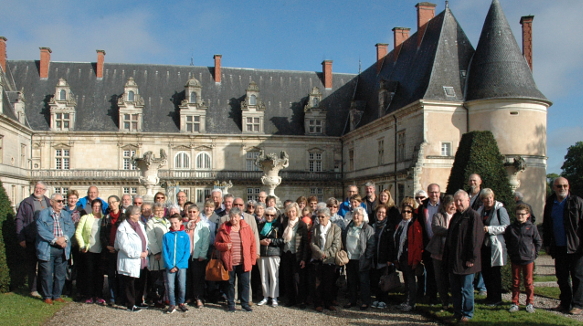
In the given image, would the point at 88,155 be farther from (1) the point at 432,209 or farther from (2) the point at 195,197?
(1) the point at 432,209

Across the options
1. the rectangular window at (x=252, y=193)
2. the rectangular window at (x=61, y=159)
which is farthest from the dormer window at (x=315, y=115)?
the rectangular window at (x=61, y=159)

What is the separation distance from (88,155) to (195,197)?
7.27 meters

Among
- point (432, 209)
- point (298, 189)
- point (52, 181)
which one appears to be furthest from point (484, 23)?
point (52, 181)

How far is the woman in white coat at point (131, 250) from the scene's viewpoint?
27.5ft

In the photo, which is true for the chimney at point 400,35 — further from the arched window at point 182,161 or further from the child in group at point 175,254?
the child in group at point 175,254

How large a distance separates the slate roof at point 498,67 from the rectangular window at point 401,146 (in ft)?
12.4

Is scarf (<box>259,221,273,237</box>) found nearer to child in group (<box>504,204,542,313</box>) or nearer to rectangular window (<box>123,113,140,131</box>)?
child in group (<box>504,204,542,313</box>)

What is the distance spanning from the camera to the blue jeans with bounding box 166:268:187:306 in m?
8.47

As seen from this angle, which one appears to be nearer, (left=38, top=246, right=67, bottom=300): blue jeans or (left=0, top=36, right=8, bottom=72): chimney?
(left=38, top=246, right=67, bottom=300): blue jeans

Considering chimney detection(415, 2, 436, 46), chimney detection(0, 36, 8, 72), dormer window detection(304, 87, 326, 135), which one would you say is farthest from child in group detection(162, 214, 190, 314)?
chimney detection(0, 36, 8, 72)

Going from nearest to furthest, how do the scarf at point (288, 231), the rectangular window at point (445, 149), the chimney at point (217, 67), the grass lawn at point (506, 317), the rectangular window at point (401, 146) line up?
the grass lawn at point (506, 317), the scarf at point (288, 231), the rectangular window at point (445, 149), the rectangular window at point (401, 146), the chimney at point (217, 67)

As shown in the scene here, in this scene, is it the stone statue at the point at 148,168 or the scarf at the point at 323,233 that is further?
the stone statue at the point at 148,168

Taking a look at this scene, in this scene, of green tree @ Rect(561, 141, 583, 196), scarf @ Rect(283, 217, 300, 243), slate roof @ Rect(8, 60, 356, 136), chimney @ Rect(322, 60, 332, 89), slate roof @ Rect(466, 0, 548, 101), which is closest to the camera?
scarf @ Rect(283, 217, 300, 243)

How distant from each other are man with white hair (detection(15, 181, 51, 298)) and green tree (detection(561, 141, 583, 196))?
4221 cm
